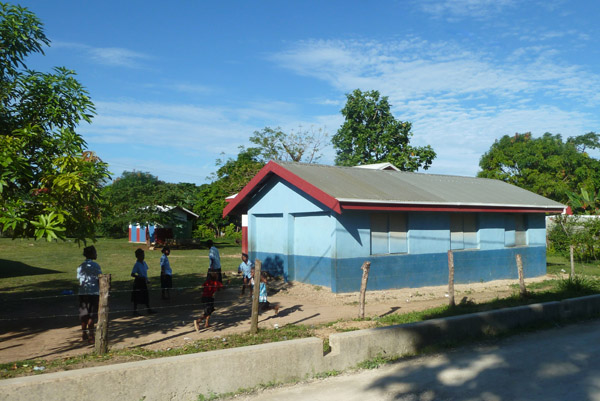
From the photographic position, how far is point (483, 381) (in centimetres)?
693

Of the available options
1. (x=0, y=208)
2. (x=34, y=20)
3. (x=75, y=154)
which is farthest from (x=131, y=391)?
(x=34, y=20)

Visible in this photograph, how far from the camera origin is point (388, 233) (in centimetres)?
1600

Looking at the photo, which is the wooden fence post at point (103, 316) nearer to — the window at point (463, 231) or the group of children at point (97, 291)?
the group of children at point (97, 291)

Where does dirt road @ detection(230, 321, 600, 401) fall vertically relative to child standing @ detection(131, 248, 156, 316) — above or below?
below

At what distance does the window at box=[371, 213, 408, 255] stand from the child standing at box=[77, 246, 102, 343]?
8.65 metres

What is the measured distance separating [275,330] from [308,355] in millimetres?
2790

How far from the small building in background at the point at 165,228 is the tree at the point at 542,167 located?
29.5 meters

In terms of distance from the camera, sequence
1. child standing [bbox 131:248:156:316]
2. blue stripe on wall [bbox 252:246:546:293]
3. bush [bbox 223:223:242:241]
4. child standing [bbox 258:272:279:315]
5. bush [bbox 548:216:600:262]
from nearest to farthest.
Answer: child standing [bbox 131:248:156:316]
child standing [bbox 258:272:279:315]
blue stripe on wall [bbox 252:246:546:293]
bush [bbox 548:216:600:262]
bush [bbox 223:223:242:241]

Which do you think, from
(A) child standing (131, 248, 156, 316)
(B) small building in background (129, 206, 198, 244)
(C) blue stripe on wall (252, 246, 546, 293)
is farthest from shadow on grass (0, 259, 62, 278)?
(B) small building in background (129, 206, 198, 244)

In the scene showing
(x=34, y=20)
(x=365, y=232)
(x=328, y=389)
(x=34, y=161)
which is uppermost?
(x=34, y=20)

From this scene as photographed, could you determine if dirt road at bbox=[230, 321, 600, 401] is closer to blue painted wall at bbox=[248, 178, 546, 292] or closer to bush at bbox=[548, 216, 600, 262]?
blue painted wall at bbox=[248, 178, 546, 292]

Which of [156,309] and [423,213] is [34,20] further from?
[423,213]

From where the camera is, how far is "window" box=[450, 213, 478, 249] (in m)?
17.9

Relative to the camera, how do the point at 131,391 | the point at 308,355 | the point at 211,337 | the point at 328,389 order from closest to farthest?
the point at 131,391, the point at 328,389, the point at 308,355, the point at 211,337
